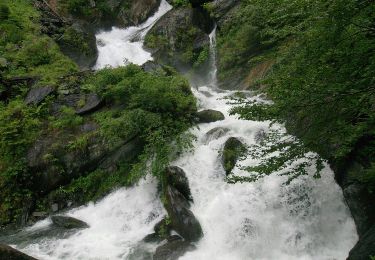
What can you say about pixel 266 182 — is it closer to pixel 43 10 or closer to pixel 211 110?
pixel 211 110

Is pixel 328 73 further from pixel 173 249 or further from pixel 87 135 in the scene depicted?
pixel 87 135

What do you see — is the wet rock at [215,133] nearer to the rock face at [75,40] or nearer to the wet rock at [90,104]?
the wet rock at [90,104]

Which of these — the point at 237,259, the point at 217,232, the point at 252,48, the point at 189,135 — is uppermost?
the point at 252,48

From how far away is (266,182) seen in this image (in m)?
9.59

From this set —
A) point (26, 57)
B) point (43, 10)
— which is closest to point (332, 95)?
point (26, 57)

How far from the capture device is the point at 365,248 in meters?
6.29

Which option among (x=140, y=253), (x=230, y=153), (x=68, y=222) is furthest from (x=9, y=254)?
(x=230, y=153)

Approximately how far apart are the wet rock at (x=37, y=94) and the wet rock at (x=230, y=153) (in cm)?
747

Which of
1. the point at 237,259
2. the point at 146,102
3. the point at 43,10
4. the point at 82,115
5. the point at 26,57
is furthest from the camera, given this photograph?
the point at 43,10

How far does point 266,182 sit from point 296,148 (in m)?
3.50

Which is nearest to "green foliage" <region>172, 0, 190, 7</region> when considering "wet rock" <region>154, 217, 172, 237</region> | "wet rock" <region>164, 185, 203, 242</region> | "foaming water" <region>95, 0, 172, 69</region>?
"foaming water" <region>95, 0, 172, 69</region>

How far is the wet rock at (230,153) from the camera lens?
420 inches

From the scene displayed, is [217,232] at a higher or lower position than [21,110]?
lower

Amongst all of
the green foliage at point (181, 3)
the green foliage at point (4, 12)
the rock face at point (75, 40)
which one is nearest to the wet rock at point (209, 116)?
the rock face at point (75, 40)
